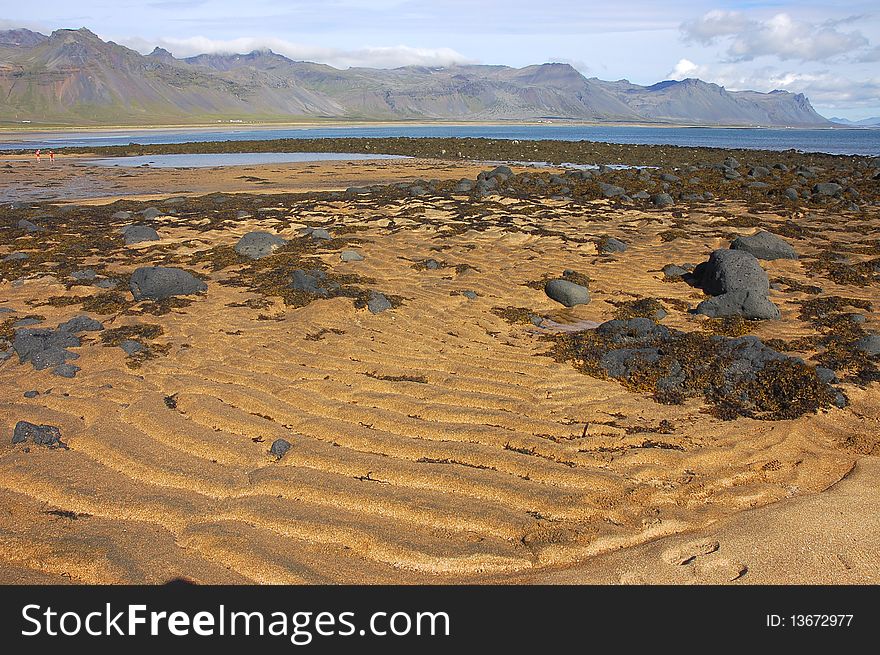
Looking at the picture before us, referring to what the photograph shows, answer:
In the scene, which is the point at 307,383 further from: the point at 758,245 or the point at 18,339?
the point at 758,245

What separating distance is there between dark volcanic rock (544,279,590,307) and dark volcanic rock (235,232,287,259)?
5272 millimetres

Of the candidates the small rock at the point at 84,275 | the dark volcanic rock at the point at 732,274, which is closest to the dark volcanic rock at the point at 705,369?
the dark volcanic rock at the point at 732,274

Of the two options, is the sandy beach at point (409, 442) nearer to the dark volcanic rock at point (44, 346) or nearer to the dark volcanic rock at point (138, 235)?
the dark volcanic rock at point (44, 346)

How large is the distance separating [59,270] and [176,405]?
20.5 ft

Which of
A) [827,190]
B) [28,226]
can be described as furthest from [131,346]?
[827,190]

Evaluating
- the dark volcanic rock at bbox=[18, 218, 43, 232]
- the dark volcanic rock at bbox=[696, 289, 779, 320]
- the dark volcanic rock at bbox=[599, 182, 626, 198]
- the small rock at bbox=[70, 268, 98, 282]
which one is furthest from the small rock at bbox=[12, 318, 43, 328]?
the dark volcanic rock at bbox=[599, 182, 626, 198]

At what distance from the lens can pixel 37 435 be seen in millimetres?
5160

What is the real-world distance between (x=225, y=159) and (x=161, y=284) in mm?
32663

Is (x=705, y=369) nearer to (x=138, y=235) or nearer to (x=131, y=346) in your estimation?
(x=131, y=346)

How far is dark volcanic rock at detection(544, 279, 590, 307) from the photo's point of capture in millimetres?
8875

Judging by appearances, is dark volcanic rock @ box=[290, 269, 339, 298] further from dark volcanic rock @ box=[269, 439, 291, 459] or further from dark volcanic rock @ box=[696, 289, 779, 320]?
dark volcanic rock @ box=[696, 289, 779, 320]

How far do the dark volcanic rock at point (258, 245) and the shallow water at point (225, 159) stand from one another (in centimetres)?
2378

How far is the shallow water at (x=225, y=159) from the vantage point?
34.6 metres

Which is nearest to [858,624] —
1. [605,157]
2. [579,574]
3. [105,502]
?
[579,574]
